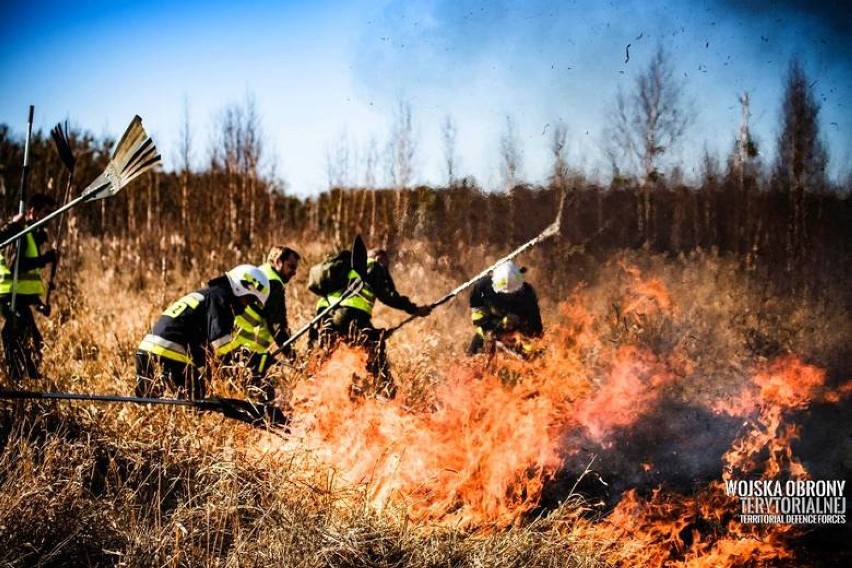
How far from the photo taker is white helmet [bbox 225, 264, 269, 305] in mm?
4891

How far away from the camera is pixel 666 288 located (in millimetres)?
7078

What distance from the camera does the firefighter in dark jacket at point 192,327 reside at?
477 cm

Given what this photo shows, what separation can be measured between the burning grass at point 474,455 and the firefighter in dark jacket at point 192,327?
0.29m

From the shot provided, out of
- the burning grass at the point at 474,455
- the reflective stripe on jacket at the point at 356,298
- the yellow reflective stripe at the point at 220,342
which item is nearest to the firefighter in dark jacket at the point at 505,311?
the burning grass at the point at 474,455

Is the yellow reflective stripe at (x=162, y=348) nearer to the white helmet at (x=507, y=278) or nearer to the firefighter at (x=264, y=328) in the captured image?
the firefighter at (x=264, y=328)

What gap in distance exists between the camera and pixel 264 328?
18.5 feet

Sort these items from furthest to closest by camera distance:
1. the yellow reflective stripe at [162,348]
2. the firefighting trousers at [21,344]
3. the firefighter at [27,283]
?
the firefighter at [27,283]
the firefighting trousers at [21,344]
the yellow reflective stripe at [162,348]

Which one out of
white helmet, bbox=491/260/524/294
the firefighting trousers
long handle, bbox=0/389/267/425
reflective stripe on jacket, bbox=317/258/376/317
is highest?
white helmet, bbox=491/260/524/294

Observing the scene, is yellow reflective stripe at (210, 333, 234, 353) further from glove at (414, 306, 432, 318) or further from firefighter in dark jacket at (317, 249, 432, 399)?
glove at (414, 306, 432, 318)

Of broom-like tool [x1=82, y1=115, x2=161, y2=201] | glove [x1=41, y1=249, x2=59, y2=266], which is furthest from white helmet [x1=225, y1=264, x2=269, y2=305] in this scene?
glove [x1=41, y1=249, x2=59, y2=266]

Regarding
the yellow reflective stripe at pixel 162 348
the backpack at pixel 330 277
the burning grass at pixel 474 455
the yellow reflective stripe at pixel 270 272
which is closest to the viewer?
the burning grass at pixel 474 455

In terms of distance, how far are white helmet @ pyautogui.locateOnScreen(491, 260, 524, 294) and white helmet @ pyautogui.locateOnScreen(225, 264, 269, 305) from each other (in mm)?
2670

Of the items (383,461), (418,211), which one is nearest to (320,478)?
(383,461)

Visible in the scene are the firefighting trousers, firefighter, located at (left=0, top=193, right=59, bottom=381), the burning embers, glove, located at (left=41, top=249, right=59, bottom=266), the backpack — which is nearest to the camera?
the burning embers
